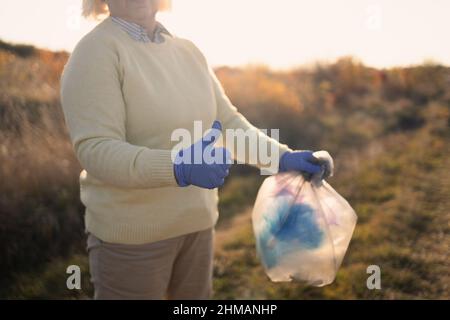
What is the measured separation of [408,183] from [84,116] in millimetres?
4320

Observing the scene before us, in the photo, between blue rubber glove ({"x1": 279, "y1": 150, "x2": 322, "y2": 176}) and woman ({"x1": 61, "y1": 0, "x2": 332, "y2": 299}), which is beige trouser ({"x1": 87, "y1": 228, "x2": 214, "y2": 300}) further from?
blue rubber glove ({"x1": 279, "y1": 150, "x2": 322, "y2": 176})

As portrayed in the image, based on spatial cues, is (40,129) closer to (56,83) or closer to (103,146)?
(56,83)

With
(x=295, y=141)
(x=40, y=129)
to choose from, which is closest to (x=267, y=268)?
(x=40, y=129)

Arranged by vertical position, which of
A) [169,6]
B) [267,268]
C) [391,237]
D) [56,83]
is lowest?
[391,237]

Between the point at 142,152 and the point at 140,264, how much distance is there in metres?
0.49

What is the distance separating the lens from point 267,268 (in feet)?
5.11

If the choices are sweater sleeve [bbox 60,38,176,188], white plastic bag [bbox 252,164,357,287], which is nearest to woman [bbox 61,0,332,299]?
sweater sleeve [bbox 60,38,176,188]

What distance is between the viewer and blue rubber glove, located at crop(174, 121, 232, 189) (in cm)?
117

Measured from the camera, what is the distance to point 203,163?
1.17 meters

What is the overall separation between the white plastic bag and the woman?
4.6 inches

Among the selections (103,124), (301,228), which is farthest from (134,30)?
(301,228)

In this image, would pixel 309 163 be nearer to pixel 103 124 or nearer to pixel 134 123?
pixel 134 123

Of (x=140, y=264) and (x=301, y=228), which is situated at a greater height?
(x=301, y=228)

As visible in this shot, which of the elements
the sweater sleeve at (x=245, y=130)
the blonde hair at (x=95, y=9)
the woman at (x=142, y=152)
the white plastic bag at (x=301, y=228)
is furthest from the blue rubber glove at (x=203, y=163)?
the blonde hair at (x=95, y=9)
